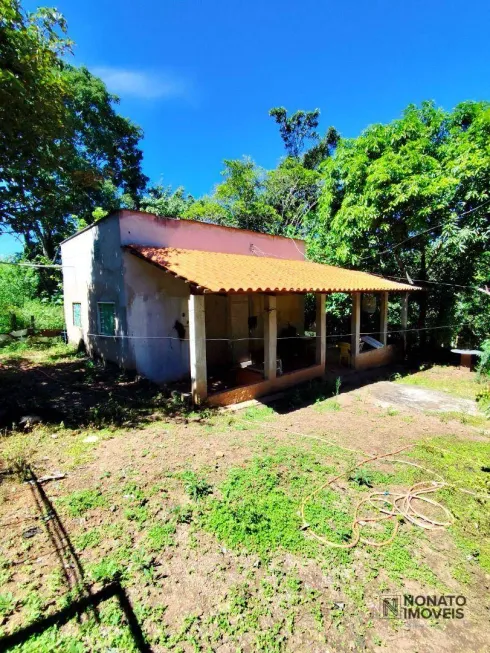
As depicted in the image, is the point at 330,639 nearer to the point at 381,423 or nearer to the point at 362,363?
the point at 381,423

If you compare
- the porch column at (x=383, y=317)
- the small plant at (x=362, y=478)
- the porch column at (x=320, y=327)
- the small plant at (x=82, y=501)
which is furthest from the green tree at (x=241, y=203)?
the small plant at (x=82, y=501)

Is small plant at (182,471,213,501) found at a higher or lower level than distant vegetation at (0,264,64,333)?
lower

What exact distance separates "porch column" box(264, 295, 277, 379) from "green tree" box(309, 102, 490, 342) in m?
6.05

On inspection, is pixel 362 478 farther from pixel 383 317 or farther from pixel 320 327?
pixel 383 317

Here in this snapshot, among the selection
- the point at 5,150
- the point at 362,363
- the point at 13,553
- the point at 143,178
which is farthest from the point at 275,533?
the point at 143,178

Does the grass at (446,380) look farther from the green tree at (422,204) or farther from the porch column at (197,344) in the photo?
the porch column at (197,344)

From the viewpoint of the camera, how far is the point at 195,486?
169 inches

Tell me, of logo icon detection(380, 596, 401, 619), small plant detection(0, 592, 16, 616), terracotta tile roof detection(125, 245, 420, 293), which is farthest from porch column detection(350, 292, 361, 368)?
small plant detection(0, 592, 16, 616)

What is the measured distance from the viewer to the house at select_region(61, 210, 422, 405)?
25.8ft

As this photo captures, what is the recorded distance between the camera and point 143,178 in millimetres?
27219

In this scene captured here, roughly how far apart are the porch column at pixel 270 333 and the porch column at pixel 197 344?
2.01m

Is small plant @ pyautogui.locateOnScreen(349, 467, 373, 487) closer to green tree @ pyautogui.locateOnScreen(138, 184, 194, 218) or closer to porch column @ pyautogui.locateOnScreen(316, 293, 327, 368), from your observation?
porch column @ pyautogui.locateOnScreen(316, 293, 327, 368)

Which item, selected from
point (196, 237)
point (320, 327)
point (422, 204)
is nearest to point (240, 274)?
point (196, 237)

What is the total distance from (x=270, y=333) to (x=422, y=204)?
7.67 m
